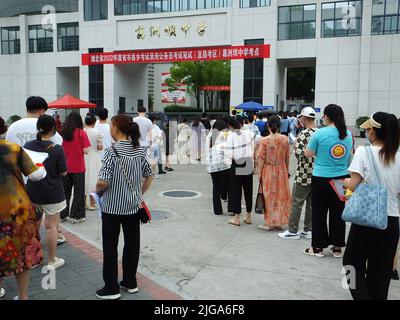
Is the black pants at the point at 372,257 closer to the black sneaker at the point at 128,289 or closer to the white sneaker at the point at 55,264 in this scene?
the black sneaker at the point at 128,289

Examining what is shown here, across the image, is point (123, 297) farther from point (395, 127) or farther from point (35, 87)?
point (35, 87)

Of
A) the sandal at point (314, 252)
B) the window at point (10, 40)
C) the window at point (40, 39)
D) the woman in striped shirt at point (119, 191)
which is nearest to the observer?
the woman in striped shirt at point (119, 191)

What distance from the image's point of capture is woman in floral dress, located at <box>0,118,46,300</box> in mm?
3342

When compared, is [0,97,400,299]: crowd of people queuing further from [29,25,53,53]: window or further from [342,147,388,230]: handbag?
[29,25,53,53]: window

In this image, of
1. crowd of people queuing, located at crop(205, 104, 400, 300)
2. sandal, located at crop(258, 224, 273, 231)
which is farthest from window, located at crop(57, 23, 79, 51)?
sandal, located at crop(258, 224, 273, 231)

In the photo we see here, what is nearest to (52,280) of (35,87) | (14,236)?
(14,236)

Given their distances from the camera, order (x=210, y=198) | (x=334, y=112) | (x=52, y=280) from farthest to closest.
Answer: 1. (x=210, y=198)
2. (x=334, y=112)
3. (x=52, y=280)

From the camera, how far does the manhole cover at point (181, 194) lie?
357 inches

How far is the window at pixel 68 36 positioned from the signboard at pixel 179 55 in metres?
3.00

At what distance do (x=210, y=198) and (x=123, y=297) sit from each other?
197 inches

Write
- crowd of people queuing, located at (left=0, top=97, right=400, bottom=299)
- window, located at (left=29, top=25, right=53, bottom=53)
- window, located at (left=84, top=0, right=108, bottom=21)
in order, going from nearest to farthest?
crowd of people queuing, located at (left=0, top=97, right=400, bottom=299) < window, located at (left=84, top=0, right=108, bottom=21) < window, located at (left=29, top=25, right=53, bottom=53)

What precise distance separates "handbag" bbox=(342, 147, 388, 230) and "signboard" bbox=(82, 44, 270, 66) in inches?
1055

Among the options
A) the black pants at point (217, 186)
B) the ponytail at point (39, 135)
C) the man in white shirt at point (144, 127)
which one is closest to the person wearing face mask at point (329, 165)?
the black pants at point (217, 186)

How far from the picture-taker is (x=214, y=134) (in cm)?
827
